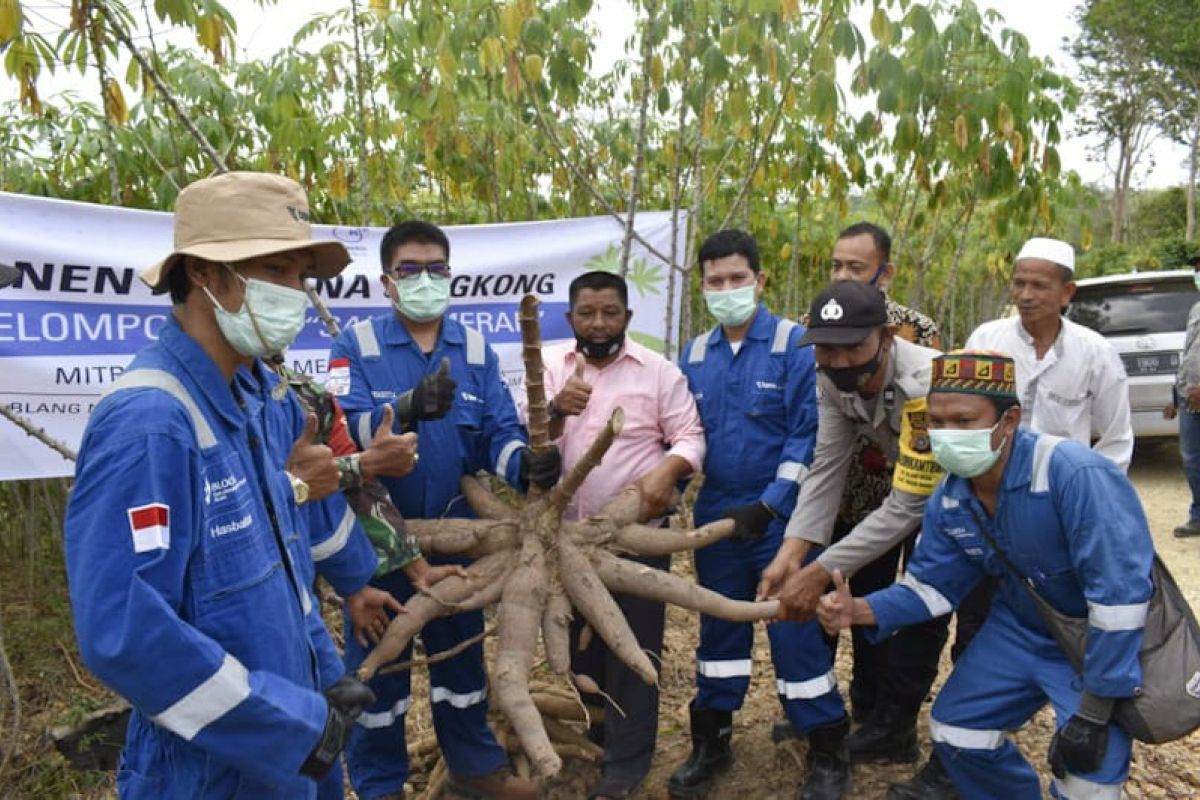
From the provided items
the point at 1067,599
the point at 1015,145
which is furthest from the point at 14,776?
the point at 1015,145

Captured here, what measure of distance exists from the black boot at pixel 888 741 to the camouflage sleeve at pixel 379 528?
1897 millimetres

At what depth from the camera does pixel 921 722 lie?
12.2ft

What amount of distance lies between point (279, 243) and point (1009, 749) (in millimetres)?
2429

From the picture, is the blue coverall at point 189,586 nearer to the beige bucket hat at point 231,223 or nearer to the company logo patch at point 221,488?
the company logo patch at point 221,488

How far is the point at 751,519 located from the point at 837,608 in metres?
0.42

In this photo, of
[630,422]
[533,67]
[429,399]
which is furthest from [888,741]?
[533,67]

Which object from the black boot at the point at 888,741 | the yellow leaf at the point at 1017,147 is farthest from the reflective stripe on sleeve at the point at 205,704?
the yellow leaf at the point at 1017,147

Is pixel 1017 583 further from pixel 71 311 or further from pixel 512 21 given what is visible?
pixel 71 311

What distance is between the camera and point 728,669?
330cm

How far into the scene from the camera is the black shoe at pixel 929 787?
3.11 metres

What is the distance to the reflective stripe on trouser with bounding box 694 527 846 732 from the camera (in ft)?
10.3

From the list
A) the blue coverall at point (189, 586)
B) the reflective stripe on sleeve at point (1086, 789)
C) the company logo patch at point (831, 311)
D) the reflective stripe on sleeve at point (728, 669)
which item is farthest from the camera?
the reflective stripe on sleeve at point (728, 669)

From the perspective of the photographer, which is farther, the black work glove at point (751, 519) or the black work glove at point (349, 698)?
the black work glove at point (751, 519)

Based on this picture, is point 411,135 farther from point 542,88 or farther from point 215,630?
point 215,630
